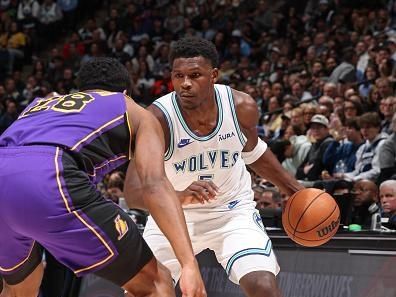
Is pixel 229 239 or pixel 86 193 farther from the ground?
pixel 86 193

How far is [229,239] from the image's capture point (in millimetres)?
4609

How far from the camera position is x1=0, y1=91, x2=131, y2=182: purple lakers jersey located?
337 cm

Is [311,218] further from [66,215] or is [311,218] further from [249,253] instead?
[66,215]

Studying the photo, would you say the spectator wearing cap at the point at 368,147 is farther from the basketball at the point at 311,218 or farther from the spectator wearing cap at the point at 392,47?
the basketball at the point at 311,218

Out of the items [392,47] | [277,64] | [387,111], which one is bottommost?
[277,64]

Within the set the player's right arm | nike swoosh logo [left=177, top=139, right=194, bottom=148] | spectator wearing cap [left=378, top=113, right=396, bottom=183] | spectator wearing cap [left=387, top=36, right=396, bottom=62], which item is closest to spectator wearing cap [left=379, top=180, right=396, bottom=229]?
spectator wearing cap [left=378, top=113, right=396, bottom=183]

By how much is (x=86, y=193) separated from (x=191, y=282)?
56cm

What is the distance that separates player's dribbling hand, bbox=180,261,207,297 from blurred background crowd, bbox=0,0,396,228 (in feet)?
8.90

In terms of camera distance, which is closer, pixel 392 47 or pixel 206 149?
pixel 206 149

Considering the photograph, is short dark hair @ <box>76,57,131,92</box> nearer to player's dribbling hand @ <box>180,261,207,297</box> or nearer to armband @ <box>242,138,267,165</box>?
player's dribbling hand @ <box>180,261,207,297</box>

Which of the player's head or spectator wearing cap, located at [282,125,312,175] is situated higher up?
the player's head

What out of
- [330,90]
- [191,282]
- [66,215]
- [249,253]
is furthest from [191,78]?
[330,90]

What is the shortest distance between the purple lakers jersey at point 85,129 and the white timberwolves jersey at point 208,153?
124cm

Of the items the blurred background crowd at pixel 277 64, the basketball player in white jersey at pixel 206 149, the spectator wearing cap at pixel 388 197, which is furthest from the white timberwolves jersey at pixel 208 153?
the spectator wearing cap at pixel 388 197
